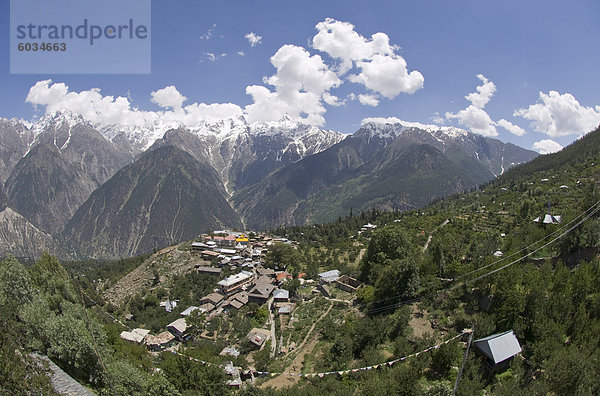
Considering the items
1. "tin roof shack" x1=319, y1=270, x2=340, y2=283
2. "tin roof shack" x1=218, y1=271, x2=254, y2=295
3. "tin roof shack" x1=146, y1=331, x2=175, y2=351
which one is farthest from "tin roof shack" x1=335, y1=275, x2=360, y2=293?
"tin roof shack" x1=146, y1=331, x2=175, y2=351

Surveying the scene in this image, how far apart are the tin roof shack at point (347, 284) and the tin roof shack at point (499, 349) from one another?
21.3m

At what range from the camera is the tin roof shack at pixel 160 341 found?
36750mm

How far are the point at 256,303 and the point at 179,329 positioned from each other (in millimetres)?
10014

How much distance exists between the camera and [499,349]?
715 inches

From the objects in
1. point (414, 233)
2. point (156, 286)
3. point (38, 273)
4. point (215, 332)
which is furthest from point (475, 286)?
point (156, 286)

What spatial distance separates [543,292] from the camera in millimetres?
20641

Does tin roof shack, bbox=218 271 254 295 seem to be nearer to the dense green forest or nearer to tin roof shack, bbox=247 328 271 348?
the dense green forest

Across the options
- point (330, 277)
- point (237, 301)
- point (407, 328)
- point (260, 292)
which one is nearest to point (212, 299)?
point (237, 301)

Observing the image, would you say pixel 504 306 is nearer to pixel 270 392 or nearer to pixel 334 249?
pixel 270 392

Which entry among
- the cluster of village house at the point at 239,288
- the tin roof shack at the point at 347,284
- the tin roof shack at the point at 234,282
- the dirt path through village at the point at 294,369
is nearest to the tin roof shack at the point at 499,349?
the dirt path through village at the point at 294,369

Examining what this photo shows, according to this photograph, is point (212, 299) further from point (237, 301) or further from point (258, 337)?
point (258, 337)

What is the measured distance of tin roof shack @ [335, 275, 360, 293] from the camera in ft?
131

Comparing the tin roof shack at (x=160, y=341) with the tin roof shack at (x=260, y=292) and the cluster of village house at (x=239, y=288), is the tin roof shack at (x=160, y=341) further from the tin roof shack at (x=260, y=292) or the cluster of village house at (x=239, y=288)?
the tin roof shack at (x=260, y=292)

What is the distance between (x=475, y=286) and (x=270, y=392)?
691 inches
